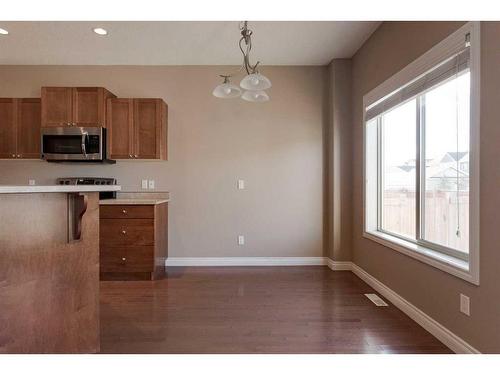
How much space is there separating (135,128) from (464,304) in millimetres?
3649

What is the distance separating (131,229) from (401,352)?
9.35ft

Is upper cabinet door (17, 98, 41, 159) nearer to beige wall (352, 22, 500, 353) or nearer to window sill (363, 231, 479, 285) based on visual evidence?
beige wall (352, 22, 500, 353)

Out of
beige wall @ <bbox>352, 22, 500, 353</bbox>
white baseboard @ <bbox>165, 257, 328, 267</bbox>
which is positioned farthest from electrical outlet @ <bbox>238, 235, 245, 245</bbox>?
beige wall @ <bbox>352, 22, 500, 353</bbox>

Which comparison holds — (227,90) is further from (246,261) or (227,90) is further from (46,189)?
(246,261)

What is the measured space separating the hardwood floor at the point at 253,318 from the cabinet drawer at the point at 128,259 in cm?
16

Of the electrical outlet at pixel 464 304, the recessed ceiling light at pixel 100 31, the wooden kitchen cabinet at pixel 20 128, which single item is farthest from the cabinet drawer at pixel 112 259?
the electrical outlet at pixel 464 304

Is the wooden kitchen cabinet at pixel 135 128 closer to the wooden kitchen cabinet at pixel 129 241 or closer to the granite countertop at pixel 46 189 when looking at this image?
the wooden kitchen cabinet at pixel 129 241

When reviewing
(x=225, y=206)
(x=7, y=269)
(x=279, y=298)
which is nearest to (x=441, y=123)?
(x=279, y=298)

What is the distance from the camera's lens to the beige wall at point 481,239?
156 cm

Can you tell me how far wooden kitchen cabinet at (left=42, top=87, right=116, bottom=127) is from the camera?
3463mm

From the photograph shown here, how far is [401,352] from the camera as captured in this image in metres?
1.85

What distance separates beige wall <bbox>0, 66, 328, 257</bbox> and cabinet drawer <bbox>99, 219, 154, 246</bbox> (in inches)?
24.7

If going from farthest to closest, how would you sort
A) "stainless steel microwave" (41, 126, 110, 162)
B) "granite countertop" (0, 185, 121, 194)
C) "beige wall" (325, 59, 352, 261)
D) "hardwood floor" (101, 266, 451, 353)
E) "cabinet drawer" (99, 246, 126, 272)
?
1. "beige wall" (325, 59, 352, 261)
2. "stainless steel microwave" (41, 126, 110, 162)
3. "cabinet drawer" (99, 246, 126, 272)
4. "hardwood floor" (101, 266, 451, 353)
5. "granite countertop" (0, 185, 121, 194)
